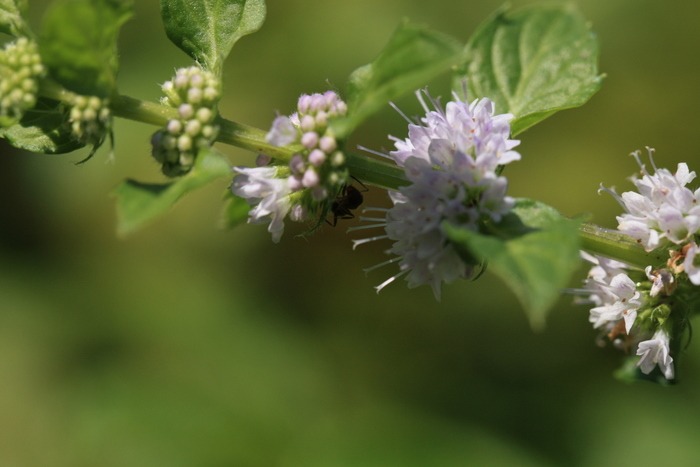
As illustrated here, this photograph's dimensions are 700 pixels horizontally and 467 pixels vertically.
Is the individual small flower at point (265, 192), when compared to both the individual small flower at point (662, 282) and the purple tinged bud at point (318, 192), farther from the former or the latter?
the individual small flower at point (662, 282)

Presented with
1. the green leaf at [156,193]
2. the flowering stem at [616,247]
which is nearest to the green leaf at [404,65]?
the green leaf at [156,193]

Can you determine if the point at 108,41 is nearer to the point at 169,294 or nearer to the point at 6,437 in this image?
the point at 169,294

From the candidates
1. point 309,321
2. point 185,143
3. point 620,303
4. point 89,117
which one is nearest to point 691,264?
point 620,303

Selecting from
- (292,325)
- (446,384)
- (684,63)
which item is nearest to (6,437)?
(292,325)

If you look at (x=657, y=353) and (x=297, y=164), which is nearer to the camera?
(x=297, y=164)

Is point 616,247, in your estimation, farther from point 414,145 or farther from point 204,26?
point 204,26

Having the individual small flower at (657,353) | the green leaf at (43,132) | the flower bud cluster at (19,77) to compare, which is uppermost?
the flower bud cluster at (19,77)
